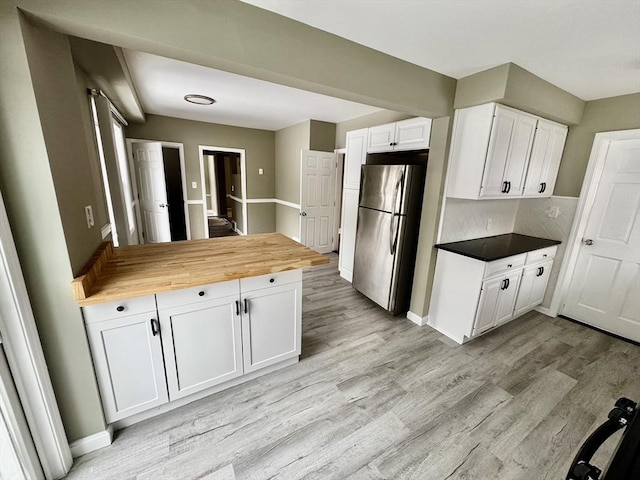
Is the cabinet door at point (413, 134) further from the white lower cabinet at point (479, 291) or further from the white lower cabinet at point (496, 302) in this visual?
the white lower cabinet at point (496, 302)

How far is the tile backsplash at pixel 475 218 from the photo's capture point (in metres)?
2.68

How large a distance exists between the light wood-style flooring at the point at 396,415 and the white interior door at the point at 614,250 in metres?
0.29

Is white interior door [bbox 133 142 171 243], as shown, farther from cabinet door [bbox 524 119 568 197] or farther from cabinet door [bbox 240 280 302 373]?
cabinet door [bbox 524 119 568 197]

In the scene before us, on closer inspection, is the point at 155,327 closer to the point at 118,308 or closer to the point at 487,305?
the point at 118,308

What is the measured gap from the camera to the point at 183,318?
5.23 ft

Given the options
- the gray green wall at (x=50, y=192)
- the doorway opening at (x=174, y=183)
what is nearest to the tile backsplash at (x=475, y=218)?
the gray green wall at (x=50, y=192)

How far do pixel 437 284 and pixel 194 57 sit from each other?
9.19 feet

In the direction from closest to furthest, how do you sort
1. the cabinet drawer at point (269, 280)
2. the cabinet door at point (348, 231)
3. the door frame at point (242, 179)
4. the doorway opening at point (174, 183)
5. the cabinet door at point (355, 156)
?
the cabinet drawer at point (269, 280) → the cabinet door at point (355, 156) → the cabinet door at point (348, 231) → the door frame at point (242, 179) → the doorway opening at point (174, 183)

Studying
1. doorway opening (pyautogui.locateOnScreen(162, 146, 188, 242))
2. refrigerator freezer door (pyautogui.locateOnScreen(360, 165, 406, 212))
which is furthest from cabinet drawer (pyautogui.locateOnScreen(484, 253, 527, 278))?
doorway opening (pyautogui.locateOnScreen(162, 146, 188, 242))

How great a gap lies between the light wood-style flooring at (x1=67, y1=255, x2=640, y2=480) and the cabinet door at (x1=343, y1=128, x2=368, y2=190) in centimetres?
201

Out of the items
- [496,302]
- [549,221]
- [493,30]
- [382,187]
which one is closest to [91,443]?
[382,187]

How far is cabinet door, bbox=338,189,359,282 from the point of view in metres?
3.62

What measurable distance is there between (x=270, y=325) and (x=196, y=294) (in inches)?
23.8

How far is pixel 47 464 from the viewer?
4.21 feet
